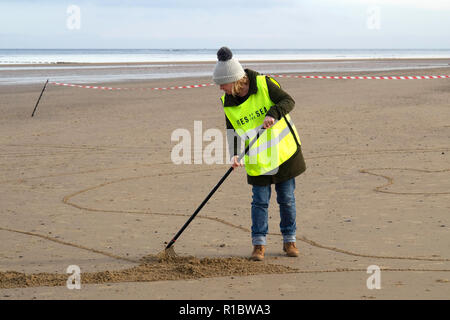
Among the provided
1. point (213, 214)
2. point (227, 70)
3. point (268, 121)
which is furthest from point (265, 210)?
point (213, 214)

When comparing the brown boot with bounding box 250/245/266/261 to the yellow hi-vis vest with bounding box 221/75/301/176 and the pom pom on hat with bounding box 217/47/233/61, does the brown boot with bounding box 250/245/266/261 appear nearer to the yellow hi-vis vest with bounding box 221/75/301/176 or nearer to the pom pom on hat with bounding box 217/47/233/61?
the yellow hi-vis vest with bounding box 221/75/301/176

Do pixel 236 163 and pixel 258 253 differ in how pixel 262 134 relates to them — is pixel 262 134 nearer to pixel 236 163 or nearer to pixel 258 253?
pixel 236 163

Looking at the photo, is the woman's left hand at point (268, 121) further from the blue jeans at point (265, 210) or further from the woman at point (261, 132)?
the blue jeans at point (265, 210)

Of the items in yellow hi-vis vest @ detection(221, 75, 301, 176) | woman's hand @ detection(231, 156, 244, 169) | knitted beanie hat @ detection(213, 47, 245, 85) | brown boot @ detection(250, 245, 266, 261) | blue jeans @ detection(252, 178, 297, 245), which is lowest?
brown boot @ detection(250, 245, 266, 261)

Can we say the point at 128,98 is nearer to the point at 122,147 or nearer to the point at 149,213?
the point at 122,147

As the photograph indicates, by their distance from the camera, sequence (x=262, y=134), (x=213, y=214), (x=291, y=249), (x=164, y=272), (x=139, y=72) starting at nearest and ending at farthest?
1. (x=164, y=272)
2. (x=262, y=134)
3. (x=291, y=249)
4. (x=213, y=214)
5. (x=139, y=72)

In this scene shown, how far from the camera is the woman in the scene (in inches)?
218

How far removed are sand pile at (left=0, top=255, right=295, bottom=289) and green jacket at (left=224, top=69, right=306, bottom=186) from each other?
703 mm

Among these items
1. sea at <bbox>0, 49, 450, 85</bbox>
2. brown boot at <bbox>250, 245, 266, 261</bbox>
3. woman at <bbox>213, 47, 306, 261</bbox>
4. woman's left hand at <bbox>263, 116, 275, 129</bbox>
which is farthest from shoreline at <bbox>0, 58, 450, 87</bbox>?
woman's left hand at <bbox>263, 116, 275, 129</bbox>

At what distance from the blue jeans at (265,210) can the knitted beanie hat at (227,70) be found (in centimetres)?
95

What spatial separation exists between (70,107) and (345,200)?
1295cm

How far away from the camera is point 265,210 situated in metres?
5.87

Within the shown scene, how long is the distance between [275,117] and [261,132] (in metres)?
0.23
